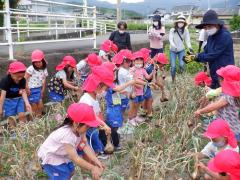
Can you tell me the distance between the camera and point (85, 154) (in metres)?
3.34

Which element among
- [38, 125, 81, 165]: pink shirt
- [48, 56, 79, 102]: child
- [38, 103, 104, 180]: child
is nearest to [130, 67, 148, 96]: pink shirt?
[48, 56, 79, 102]: child

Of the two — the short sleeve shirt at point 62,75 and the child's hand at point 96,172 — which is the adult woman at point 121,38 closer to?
the short sleeve shirt at point 62,75

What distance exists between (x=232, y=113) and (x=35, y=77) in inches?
110

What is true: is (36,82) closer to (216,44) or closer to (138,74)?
(138,74)

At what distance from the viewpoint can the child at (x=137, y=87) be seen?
5409mm

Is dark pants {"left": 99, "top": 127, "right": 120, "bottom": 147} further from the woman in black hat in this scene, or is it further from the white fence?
the white fence

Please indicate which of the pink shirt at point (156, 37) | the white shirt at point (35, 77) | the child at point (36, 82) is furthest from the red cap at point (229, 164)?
the pink shirt at point (156, 37)

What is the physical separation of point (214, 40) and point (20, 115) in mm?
2513

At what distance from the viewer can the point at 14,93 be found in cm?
479

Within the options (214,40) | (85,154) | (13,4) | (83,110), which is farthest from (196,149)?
(13,4)

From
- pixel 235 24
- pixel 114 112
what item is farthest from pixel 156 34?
pixel 235 24

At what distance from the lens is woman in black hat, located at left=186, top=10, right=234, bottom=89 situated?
4680 millimetres

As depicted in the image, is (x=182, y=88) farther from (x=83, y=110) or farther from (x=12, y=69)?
(x=83, y=110)

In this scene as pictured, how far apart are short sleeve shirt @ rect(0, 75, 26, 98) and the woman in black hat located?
6.95ft
